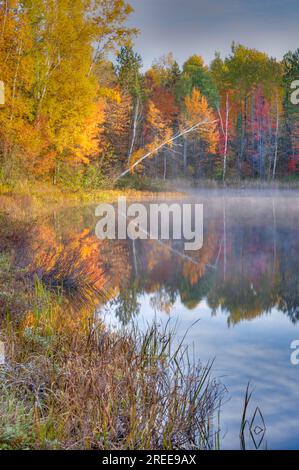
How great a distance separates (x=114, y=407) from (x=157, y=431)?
381 millimetres

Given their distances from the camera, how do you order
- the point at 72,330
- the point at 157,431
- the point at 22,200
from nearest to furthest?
1. the point at 157,431
2. the point at 72,330
3. the point at 22,200

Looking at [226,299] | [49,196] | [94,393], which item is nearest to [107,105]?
[49,196]

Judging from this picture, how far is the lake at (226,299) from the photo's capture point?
4.93 metres

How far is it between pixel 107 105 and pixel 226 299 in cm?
2770

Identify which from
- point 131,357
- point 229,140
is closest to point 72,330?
point 131,357

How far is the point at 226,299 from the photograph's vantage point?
9.28 metres

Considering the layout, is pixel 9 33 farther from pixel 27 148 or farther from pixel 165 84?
→ pixel 165 84

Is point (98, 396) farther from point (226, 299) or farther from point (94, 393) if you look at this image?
point (226, 299)

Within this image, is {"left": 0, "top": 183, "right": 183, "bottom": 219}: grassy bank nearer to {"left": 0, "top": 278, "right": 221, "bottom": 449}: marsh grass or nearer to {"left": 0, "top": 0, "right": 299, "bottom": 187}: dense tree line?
{"left": 0, "top": 0, "right": 299, "bottom": 187}: dense tree line

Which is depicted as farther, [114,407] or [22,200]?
[22,200]

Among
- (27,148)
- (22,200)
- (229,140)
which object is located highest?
(229,140)

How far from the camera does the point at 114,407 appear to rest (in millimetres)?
4062

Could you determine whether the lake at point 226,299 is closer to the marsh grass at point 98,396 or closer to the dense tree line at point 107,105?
the marsh grass at point 98,396

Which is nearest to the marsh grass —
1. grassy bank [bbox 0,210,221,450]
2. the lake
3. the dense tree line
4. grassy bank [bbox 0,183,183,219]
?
grassy bank [bbox 0,210,221,450]
